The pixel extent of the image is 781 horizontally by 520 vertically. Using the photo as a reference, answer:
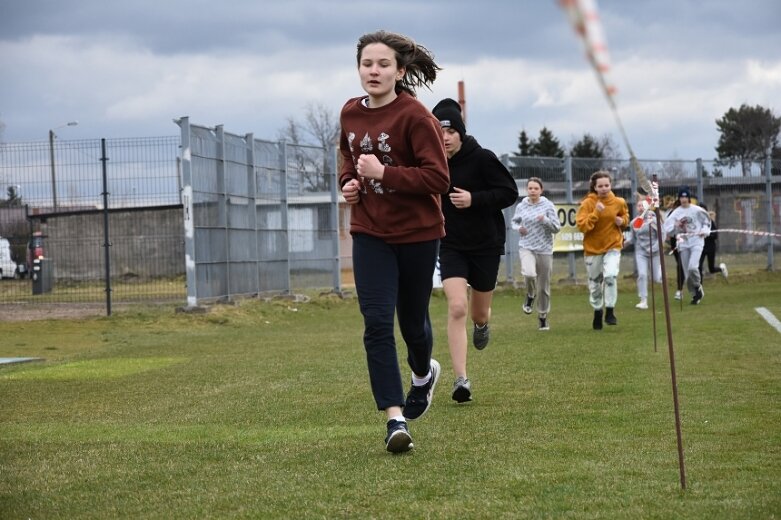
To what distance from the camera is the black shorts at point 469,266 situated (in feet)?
29.3

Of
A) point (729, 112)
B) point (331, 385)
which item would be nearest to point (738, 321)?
point (331, 385)

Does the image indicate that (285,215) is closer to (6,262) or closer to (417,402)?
(6,262)

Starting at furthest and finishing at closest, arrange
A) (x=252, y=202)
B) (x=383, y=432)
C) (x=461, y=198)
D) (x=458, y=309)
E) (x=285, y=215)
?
(x=285, y=215) → (x=252, y=202) → (x=458, y=309) → (x=461, y=198) → (x=383, y=432)

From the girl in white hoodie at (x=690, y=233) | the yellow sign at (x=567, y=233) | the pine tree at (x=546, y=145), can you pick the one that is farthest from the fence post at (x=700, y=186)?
the pine tree at (x=546, y=145)

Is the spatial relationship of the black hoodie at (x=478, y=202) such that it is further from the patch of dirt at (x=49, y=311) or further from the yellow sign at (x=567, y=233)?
the yellow sign at (x=567, y=233)

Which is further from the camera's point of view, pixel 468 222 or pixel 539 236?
pixel 539 236

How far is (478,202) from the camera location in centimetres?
883

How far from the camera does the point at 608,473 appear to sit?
5629 mm

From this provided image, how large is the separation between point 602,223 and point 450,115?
825 cm

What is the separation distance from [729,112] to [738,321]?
2946 inches

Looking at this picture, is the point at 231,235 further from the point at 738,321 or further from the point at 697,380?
the point at 697,380

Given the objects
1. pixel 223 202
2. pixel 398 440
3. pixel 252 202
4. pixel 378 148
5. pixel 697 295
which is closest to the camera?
pixel 398 440

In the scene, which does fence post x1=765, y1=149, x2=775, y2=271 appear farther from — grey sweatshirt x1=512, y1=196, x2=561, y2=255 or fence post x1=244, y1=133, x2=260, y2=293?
grey sweatshirt x1=512, y1=196, x2=561, y2=255

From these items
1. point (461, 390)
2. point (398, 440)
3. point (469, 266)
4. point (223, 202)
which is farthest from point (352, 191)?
point (223, 202)
